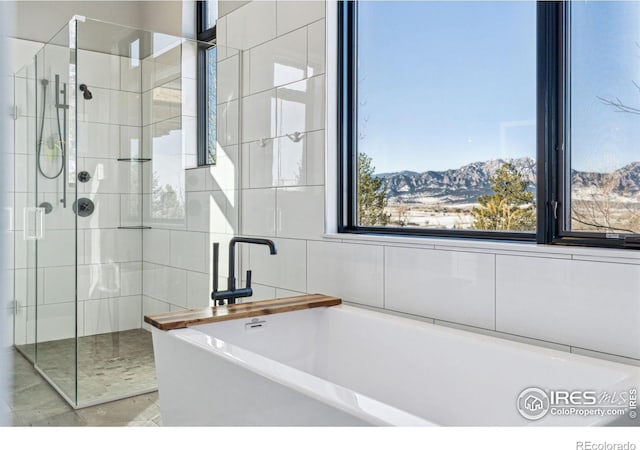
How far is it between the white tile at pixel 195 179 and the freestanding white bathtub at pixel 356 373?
1.26 m

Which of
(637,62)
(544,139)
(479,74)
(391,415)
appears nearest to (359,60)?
(479,74)

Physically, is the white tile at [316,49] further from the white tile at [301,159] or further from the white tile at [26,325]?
the white tile at [26,325]

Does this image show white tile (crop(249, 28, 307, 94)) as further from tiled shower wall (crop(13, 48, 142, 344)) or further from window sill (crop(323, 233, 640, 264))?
window sill (crop(323, 233, 640, 264))

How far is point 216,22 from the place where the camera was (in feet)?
12.3

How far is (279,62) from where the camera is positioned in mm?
3104

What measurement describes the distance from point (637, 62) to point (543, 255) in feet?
2.31

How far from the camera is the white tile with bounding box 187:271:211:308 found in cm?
335

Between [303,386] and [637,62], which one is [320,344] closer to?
[303,386]

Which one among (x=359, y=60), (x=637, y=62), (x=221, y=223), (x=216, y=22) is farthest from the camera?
(x=216, y=22)

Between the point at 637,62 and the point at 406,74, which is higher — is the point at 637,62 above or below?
below

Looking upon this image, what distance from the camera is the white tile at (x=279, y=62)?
2.95 meters

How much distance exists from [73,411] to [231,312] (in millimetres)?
1248

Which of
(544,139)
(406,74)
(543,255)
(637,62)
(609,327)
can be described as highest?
(406,74)

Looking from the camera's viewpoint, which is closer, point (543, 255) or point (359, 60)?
point (543, 255)
